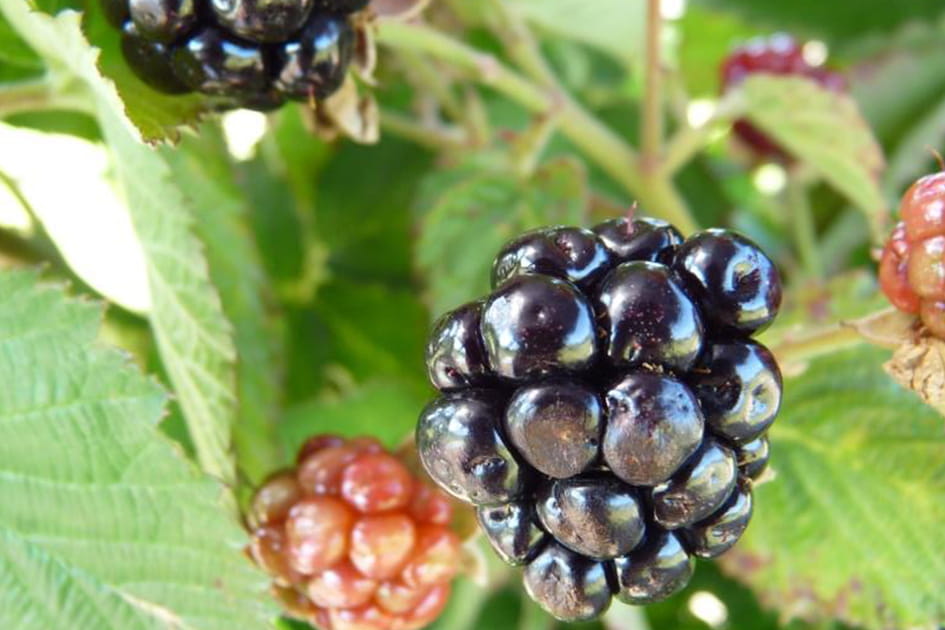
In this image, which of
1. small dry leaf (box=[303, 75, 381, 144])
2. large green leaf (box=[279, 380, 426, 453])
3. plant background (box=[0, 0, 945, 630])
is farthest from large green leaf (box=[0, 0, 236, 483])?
large green leaf (box=[279, 380, 426, 453])

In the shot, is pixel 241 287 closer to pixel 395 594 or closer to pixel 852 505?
pixel 395 594

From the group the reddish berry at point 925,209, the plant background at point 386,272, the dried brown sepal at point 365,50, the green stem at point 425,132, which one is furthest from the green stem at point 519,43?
the reddish berry at point 925,209

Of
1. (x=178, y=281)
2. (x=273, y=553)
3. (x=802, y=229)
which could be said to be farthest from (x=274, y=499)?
(x=802, y=229)

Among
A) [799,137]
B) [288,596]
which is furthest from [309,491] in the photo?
[799,137]

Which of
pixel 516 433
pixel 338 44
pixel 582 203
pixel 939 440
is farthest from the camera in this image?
pixel 582 203

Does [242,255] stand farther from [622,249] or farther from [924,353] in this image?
[924,353]

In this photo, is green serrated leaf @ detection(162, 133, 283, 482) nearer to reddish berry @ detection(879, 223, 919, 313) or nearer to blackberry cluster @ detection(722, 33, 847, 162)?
reddish berry @ detection(879, 223, 919, 313)
